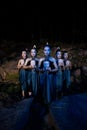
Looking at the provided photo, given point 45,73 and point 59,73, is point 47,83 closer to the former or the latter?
point 45,73

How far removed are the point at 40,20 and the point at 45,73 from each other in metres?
5.74

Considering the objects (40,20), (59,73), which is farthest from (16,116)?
(40,20)

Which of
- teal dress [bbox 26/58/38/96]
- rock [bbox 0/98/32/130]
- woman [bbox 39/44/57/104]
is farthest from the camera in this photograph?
teal dress [bbox 26/58/38/96]

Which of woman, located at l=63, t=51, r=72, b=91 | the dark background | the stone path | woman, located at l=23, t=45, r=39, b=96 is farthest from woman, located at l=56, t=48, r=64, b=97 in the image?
the dark background

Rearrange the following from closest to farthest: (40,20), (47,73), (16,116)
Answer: (16,116)
(47,73)
(40,20)

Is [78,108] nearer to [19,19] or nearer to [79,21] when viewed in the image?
[79,21]

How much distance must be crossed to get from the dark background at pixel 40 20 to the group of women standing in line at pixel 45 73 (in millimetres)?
4703

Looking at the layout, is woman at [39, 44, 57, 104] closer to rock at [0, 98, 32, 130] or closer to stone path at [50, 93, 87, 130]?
stone path at [50, 93, 87, 130]

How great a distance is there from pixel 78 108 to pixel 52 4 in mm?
6191

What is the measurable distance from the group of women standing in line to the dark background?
15.4 ft

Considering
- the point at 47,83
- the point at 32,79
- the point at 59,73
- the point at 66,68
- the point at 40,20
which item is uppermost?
the point at 40,20

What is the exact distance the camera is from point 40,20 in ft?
41.0

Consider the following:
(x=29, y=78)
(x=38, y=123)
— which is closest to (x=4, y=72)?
(x=29, y=78)

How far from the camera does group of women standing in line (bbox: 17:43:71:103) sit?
23.2ft
